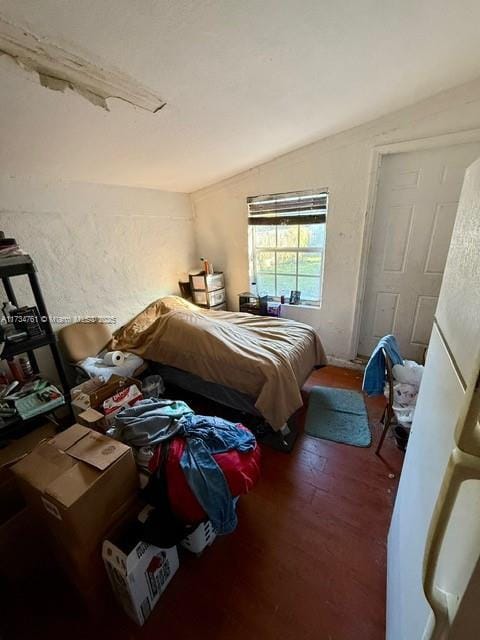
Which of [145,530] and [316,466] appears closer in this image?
[145,530]

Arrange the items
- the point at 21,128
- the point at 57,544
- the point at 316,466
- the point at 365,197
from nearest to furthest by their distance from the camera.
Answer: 1. the point at 57,544
2. the point at 21,128
3. the point at 316,466
4. the point at 365,197

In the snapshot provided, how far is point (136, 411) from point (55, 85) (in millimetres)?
1598

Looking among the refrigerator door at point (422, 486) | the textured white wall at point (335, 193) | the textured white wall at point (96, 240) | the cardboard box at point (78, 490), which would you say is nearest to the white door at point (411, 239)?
the textured white wall at point (335, 193)

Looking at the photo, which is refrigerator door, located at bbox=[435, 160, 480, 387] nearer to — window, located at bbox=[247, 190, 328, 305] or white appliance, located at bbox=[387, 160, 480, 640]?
white appliance, located at bbox=[387, 160, 480, 640]

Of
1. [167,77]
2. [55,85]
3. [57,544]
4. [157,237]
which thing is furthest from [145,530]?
[157,237]

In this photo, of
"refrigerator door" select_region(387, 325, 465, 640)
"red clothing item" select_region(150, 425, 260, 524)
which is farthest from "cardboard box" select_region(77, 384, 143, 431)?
"refrigerator door" select_region(387, 325, 465, 640)

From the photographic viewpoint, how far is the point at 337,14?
1108 millimetres

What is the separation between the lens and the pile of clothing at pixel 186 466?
3.77ft

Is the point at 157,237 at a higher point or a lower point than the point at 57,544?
higher

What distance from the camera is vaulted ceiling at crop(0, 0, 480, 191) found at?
98 cm

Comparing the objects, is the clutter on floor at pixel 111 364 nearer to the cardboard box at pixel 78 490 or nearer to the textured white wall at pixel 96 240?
the textured white wall at pixel 96 240

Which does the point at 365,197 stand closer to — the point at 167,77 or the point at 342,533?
the point at 167,77

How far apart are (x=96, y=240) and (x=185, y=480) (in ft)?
7.65

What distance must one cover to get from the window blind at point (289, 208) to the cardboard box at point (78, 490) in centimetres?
279
